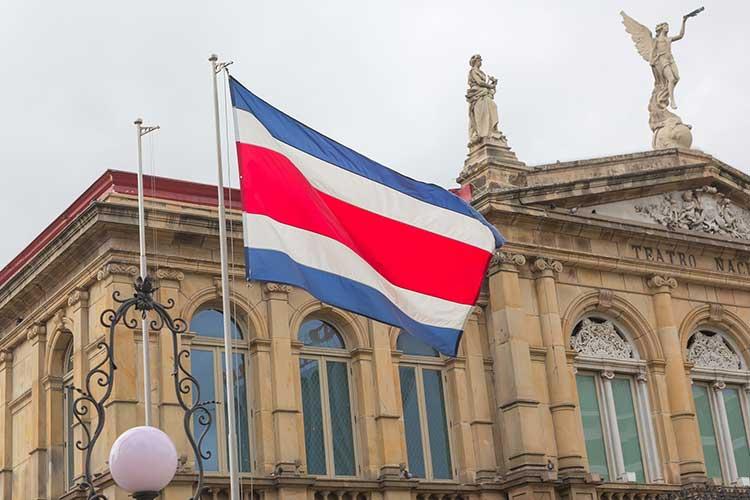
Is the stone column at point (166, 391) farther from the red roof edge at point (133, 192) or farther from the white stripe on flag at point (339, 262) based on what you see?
the white stripe on flag at point (339, 262)

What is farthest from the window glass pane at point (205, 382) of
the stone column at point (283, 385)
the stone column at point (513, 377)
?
the stone column at point (513, 377)

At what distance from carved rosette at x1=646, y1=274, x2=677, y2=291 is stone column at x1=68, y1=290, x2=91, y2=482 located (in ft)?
37.6

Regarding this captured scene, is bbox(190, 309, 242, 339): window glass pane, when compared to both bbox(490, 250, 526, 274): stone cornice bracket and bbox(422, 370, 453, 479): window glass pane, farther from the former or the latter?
bbox(490, 250, 526, 274): stone cornice bracket

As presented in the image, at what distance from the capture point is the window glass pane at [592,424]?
2548cm

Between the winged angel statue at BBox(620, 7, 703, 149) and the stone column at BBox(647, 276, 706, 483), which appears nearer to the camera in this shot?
the stone column at BBox(647, 276, 706, 483)

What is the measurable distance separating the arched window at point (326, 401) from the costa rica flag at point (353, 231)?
6.90 m

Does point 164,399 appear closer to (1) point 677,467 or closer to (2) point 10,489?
(2) point 10,489

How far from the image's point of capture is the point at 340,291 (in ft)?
51.0

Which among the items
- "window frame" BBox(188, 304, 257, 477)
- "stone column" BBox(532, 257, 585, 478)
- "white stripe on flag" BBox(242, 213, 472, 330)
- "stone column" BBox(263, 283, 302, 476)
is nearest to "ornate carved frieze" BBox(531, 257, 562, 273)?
"stone column" BBox(532, 257, 585, 478)

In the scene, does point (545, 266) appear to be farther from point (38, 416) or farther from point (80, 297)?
point (38, 416)

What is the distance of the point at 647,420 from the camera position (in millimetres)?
26281

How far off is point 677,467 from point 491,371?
4322 mm

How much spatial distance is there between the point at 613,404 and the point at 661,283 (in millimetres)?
2762

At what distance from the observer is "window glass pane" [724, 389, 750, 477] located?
27.7 m
